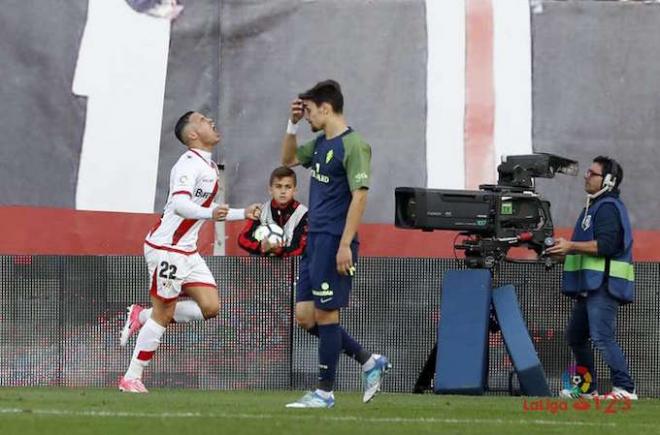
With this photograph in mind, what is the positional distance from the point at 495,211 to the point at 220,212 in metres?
2.72

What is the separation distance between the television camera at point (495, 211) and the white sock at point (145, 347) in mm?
2112

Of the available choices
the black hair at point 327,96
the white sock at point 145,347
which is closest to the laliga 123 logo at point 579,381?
the white sock at point 145,347

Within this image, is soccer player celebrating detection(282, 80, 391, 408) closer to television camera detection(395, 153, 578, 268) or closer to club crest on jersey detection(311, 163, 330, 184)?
club crest on jersey detection(311, 163, 330, 184)

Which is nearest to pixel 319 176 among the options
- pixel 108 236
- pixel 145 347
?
pixel 145 347

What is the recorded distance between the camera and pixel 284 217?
50.8ft

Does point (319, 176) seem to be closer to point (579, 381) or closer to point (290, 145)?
point (290, 145)

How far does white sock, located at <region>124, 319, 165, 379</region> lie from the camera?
13.8 meters

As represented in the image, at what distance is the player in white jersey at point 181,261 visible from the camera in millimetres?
13656

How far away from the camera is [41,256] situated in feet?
50.4

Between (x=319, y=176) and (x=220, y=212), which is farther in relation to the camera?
(x=220, y=212)

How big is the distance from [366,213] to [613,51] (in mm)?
2709

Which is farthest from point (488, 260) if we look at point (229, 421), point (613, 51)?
point (229, 421)

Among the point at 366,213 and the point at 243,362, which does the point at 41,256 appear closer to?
the point at 243,362

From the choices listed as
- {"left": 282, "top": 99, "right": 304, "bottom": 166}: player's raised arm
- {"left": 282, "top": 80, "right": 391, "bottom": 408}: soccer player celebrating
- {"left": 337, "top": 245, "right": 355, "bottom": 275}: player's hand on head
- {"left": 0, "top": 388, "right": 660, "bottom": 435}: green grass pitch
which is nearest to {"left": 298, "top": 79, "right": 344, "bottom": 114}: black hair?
{"left": 282, "top": 80, "right": 391, "bottom": 408}: soccer player celebrating
